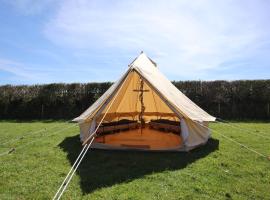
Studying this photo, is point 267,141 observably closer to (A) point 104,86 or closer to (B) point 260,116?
(B) point 260,116

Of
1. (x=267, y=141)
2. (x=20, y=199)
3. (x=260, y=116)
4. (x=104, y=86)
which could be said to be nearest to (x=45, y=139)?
(x=20, y=199)

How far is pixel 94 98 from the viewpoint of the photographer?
45.4 ft

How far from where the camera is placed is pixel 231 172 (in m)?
4.77

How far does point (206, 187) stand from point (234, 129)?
17.4 feet

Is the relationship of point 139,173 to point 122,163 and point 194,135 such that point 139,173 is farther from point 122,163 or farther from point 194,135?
point 194,135

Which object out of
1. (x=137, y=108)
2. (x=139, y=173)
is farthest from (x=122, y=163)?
(x=137, y=108)

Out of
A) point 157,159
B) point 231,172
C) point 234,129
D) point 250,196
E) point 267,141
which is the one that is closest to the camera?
point 250,196

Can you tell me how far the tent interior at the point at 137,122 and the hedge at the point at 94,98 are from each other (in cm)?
354

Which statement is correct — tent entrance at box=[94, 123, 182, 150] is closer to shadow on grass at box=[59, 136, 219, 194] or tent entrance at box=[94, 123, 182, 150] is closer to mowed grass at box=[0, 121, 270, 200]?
shadow on grass at box=[59, 136, 219, 194]

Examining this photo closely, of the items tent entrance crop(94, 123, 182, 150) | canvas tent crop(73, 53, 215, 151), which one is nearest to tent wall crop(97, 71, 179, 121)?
canvas tent crop(73, 53, 215, 151)

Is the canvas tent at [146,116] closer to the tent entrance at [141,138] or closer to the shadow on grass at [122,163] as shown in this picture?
the tent entrance at [141,138]

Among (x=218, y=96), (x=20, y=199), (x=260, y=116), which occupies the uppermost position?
(x=218, y=96)

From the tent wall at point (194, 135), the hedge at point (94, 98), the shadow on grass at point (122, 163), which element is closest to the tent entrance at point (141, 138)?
the tent wall at point (194, 135)

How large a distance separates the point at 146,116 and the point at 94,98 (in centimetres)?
439
